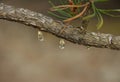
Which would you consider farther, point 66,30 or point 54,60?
point 54,60

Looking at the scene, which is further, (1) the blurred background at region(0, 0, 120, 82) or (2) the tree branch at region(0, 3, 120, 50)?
(1) the blurred background at region(0, 0, 120, 82)

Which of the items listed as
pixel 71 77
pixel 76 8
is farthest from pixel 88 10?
pixel 71 77

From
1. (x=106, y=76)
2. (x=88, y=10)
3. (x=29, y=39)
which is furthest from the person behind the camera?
(x=29, y=39)

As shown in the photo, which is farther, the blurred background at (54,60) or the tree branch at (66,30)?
the blurred background at (54,60)

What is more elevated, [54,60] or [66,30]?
[66,30]

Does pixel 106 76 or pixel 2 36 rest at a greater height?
pixel 2 36

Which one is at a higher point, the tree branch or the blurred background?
the tree branch

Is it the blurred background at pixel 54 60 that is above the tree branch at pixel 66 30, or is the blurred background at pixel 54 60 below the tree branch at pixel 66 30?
below

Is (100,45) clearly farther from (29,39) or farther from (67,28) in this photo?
(29,39)
